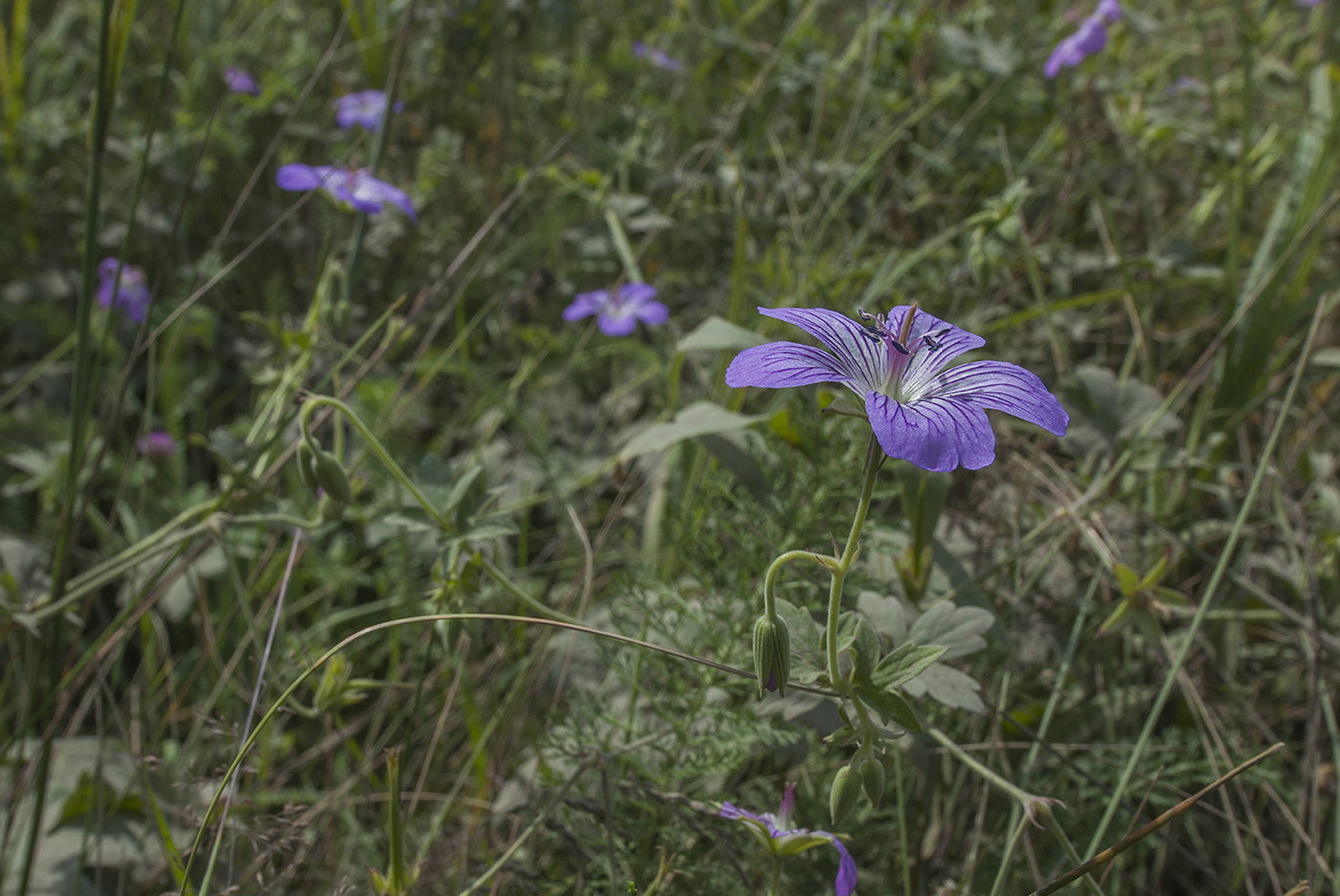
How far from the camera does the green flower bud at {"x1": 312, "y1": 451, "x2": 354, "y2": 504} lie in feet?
4.01

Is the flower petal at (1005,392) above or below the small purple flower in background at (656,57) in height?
below

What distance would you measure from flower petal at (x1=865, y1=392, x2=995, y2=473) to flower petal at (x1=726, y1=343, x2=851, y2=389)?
0.06 metres

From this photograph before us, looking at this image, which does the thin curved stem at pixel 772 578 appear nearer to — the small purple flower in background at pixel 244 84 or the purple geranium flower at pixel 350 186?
the purple geranium flower at pixel 350 186

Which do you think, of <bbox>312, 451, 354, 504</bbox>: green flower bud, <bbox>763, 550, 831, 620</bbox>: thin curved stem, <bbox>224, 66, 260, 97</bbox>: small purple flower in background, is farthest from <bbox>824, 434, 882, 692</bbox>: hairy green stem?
<bbox>224, 66, 260, 97</bbox>: small purple flower in background

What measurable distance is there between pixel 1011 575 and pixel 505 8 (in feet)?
7.42

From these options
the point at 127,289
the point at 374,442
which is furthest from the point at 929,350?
the point at 127,289

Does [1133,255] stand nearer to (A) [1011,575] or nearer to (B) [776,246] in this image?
(B) [776,246]

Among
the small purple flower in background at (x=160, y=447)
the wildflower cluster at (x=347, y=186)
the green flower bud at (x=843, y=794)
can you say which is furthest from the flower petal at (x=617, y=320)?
the green flower bud at (x=843, y=794)

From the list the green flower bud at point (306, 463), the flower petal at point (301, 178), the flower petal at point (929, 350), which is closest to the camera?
the flower petal at point (929, 350)

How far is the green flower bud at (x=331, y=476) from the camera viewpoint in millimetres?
1222

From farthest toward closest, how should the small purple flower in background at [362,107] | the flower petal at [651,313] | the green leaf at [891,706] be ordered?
the small purple flower in background at [362,107] < the flower petal at [651,313] < the green leaf at [891,706]

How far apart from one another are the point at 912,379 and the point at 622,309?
120 centimetres

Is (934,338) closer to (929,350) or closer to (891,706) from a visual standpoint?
(929,350)

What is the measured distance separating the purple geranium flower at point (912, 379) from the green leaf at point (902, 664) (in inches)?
8.8
